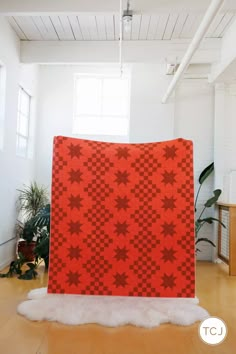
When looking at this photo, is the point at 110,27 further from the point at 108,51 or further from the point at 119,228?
the point at 119,228

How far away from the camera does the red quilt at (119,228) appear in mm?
3150

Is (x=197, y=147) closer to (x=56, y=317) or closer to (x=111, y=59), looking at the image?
(x=111, y=59)

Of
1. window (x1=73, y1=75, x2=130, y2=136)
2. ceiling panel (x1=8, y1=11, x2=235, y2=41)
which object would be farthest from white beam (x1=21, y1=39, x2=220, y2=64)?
window (x1=73, y1=75, x2=130, y2=136)

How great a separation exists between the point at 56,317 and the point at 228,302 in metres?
1.77

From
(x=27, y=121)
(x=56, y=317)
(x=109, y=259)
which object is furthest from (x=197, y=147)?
(x=56, y=317)

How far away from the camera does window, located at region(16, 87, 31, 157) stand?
5441 mm

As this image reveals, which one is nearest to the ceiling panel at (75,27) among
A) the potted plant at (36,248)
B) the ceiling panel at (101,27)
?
the ceiling panel at (101,27)

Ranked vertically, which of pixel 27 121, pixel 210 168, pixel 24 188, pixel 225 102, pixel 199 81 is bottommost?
pixel 24 188

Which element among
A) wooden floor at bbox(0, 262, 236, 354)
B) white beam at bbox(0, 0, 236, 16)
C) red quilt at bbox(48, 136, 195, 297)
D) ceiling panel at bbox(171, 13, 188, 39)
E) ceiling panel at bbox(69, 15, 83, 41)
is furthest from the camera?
ceiling panel at bbox(69, 15, 83, 41)

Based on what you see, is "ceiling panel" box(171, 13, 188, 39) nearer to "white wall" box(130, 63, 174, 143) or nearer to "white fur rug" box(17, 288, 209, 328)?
"white wall" box(130, 63, 174, 143)

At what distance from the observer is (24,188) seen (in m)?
5.60

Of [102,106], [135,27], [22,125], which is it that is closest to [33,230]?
[22,125]

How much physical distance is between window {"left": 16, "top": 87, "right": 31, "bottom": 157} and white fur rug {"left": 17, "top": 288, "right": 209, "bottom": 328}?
2.72 meters

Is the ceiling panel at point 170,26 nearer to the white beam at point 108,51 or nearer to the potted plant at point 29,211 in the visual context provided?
the white beam at point 108,51
